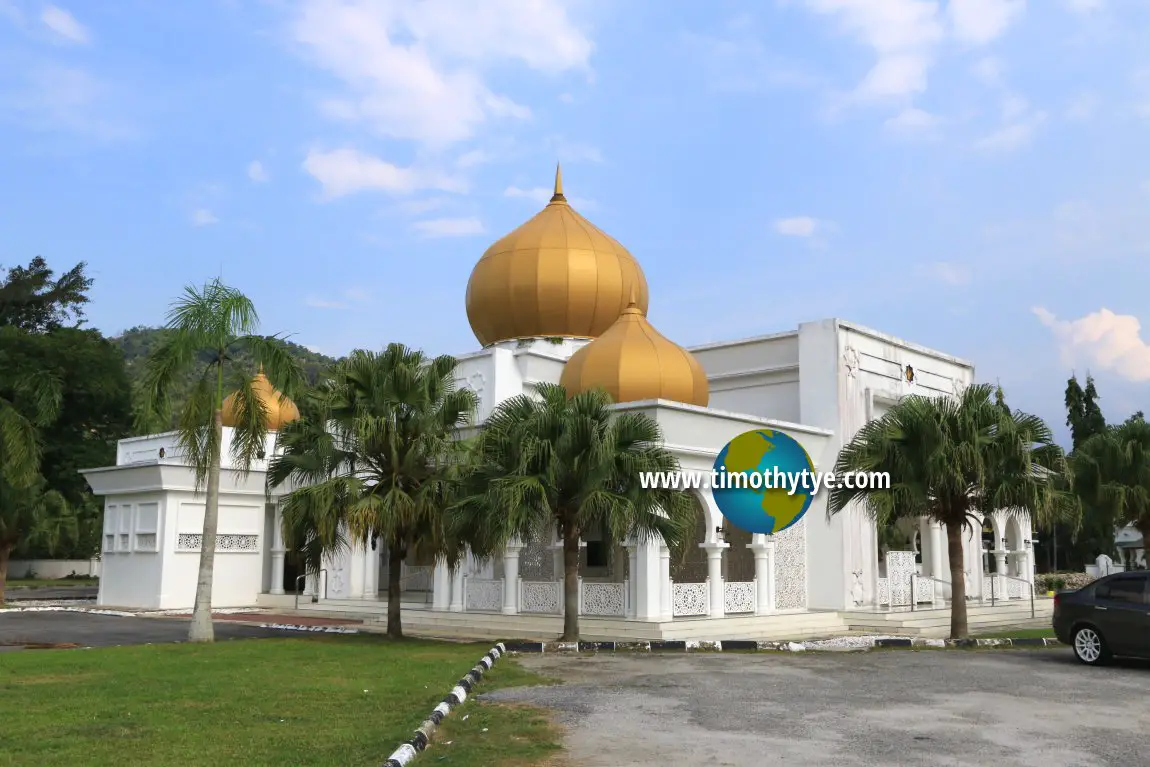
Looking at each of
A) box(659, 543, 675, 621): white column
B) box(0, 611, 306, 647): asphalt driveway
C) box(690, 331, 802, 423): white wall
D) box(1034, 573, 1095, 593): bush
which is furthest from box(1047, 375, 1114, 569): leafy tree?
box(0, 611, 306, 647): asphalt driveway

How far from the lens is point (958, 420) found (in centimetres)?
1852

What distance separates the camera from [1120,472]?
28.5 metres

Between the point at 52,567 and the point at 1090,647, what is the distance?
182 feet

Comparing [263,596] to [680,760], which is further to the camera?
[263,596]

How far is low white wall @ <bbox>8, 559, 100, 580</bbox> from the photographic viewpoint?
56000 millimetres

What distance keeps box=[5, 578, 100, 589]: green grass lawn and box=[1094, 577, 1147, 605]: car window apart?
44.0 meters

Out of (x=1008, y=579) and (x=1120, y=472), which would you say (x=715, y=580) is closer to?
(x=1008, y=579)

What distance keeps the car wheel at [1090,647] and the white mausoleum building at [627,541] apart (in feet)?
22.9

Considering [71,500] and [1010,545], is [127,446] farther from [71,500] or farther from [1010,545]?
[1010,545]

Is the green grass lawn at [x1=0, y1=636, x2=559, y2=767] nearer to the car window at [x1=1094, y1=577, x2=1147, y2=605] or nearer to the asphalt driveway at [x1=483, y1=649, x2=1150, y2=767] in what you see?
the asphalt driveway at [x1=483, y1=649, x2=1150, y2=767]

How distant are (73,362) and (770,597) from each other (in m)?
31.4

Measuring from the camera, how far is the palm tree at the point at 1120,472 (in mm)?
28062

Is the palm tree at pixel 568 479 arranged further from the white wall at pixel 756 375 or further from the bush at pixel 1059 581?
the bush at pixel 1059 581

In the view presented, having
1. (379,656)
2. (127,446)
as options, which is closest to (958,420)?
(379,656)
